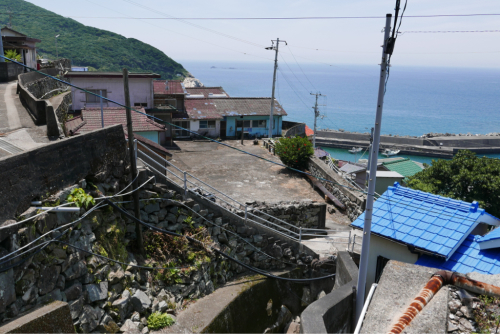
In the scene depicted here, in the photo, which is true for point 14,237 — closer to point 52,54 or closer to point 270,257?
point 270,257

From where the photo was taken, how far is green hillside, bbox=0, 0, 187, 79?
11143 cm

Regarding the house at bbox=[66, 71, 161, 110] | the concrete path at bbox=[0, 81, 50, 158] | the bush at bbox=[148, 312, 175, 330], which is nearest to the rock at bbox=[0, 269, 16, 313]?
the bush at bbox=[148, 312, 175, 330]

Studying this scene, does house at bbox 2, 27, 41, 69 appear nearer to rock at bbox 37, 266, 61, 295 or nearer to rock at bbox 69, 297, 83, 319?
rock at bbox 37, 266, 61, 295

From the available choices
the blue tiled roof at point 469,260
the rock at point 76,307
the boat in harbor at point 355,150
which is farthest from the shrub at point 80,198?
the boat in harbor at point 355,150

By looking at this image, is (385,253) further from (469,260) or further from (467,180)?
(467,180)

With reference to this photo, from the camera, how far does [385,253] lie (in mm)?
9930

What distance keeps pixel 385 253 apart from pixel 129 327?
6332mm

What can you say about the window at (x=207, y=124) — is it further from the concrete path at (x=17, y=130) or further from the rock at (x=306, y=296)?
the rock at (x=306, y=296)

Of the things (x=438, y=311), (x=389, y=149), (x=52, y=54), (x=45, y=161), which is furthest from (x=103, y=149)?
(x=52, y=54)

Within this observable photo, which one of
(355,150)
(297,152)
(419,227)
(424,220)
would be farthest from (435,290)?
(355,150)

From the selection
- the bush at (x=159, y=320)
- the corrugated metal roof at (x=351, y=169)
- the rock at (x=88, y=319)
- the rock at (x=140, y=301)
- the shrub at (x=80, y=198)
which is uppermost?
the shrub at (x=80, y=198)

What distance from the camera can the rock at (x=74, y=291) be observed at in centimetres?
741

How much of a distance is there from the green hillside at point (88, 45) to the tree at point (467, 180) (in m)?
98.4

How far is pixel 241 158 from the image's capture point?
78.9 feet
